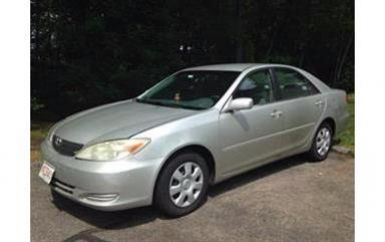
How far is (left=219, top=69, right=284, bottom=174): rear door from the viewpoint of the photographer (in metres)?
4.26

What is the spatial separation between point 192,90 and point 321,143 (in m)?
2.01

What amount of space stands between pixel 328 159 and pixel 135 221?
3010 mm

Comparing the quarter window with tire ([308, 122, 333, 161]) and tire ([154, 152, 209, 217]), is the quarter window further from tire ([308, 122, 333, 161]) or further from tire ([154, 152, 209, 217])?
tire ([308, 122, 333, 161])

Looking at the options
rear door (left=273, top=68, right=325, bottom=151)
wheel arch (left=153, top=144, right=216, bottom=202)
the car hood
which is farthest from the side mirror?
rear door (left=273, top=68, right=325, bottom=151)

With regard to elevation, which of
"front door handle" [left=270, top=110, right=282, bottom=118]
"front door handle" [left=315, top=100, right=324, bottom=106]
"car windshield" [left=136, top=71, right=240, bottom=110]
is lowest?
"front door handle" [left=270, top=110, right=282, bottom=118]

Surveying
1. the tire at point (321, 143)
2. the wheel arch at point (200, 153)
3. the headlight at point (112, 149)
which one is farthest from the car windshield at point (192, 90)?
the tire at point (321, 143)

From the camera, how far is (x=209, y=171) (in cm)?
420

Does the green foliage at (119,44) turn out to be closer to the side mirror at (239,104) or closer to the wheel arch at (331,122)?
the wheel arch at (331,122)

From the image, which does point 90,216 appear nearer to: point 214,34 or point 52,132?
point 52,132

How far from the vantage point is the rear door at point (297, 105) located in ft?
16.3

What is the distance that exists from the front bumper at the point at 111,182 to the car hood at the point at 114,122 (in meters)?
0.26

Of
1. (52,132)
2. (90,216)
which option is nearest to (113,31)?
(52,132)

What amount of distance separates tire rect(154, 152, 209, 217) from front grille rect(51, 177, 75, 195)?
719 millimetres
